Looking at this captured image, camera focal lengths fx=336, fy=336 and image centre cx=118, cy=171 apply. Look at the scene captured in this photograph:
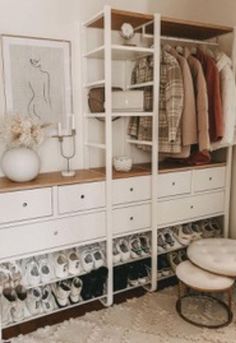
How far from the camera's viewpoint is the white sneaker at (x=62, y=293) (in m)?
2.27

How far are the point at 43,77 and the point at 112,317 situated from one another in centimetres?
171

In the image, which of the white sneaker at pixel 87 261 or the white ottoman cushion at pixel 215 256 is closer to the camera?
the white ottoman cushion at pixel 215 256

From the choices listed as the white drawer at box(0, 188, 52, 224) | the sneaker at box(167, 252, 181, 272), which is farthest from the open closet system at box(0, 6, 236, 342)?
the sneaker at box(167, 252, 181, 272)

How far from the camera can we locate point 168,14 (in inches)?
111

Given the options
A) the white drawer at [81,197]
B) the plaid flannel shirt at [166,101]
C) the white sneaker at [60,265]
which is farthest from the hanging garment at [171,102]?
the white sneaker at [60,265]

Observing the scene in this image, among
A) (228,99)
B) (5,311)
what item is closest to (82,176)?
(5,311)

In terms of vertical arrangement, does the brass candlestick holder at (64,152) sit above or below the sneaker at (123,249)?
above

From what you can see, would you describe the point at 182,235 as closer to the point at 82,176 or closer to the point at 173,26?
the point at 82,176

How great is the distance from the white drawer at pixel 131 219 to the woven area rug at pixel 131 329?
1.82ft

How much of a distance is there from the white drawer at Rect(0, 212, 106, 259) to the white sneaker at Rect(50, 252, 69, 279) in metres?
0.16

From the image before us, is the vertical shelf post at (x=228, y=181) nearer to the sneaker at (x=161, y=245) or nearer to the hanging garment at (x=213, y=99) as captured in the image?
the hanging garment at (x=213, y=99)

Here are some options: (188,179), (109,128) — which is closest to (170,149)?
(188,179)

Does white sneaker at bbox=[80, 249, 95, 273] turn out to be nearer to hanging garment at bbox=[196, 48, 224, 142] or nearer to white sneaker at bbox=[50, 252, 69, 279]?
white sneaker at bbox=[50, 252, 69, 279]

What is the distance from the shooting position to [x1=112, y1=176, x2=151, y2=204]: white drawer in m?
2.31
